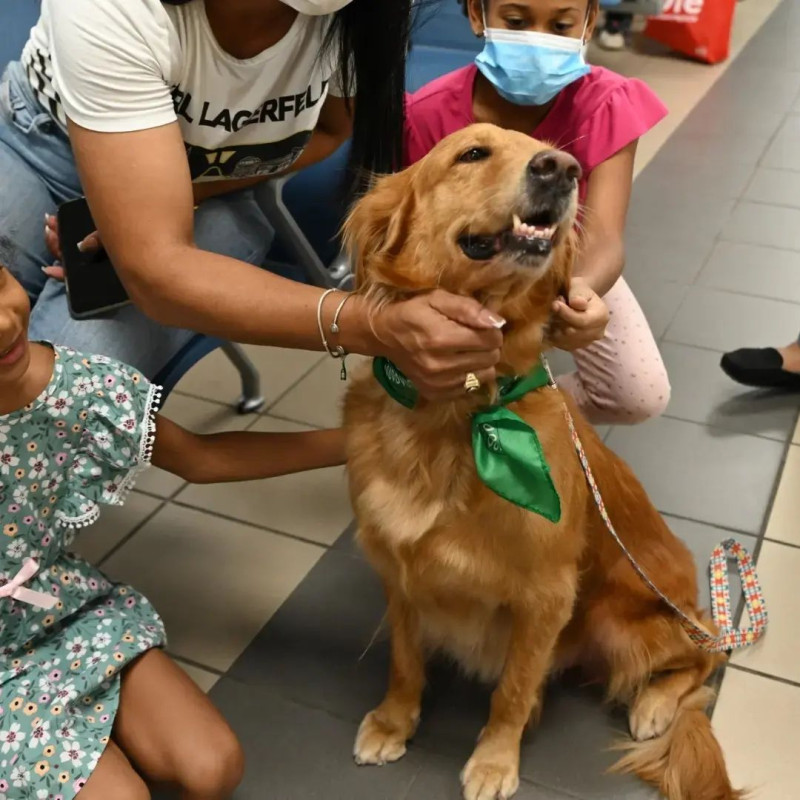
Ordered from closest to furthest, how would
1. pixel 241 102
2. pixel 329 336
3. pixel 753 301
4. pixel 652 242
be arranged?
pixel 329 336, pixel 241 102, pixel 753 301, pixel 652 242

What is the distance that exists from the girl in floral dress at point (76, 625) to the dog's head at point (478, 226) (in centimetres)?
40

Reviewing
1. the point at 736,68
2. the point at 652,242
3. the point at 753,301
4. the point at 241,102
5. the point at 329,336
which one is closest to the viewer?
the point at 329,336

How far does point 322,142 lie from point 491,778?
1.09 metres

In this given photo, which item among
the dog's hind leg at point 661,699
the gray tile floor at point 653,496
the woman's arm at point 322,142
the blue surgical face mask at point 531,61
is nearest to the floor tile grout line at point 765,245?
the gray tile floor at point 653,496

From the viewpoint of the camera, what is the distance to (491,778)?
1.26 m

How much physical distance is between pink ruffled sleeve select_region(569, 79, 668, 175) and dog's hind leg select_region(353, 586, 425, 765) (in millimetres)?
799

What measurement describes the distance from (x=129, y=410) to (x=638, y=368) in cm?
92

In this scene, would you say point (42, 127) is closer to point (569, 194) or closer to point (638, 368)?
point (569, 194)

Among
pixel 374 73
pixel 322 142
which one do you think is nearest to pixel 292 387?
pixel 322 142

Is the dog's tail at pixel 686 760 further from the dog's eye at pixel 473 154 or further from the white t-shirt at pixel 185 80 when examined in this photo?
the white t-shirt at pixel 185 80

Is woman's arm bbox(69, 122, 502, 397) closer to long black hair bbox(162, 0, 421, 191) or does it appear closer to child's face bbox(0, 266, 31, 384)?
child's face bbox(0, 266, 31, 384)

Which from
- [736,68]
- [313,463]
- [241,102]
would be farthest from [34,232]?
[736,68]

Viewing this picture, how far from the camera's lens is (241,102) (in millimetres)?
1285

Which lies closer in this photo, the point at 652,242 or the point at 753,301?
the point at 753,301
